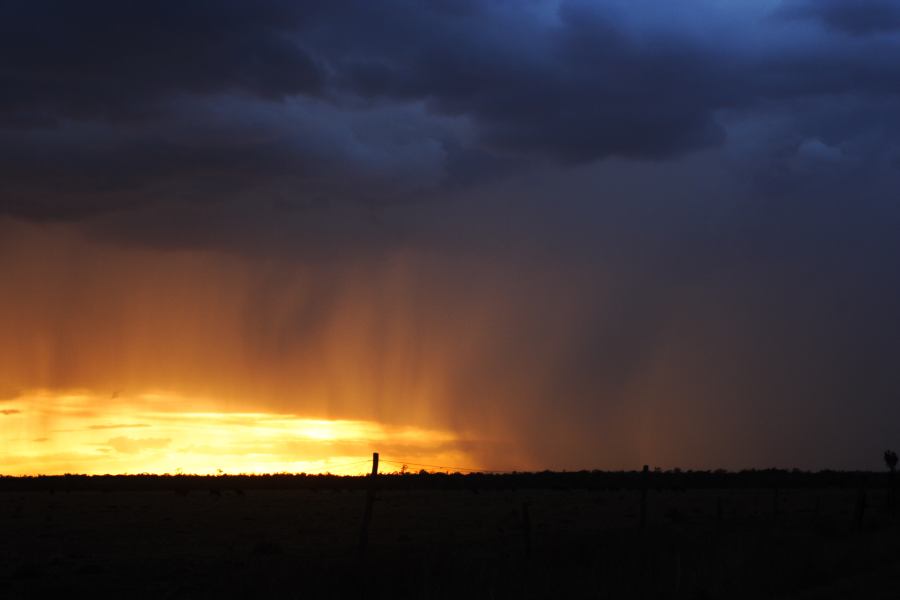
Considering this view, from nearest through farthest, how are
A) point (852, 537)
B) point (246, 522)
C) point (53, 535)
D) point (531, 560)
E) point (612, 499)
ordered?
point (531, 560) → point (852, 537) → point (53, 535) → point (246, 522) → point (612, 499)

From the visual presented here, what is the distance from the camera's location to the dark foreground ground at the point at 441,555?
20.9m

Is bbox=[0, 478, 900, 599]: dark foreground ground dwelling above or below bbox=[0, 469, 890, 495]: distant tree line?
below

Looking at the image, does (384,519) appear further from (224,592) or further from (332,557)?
(224,592)

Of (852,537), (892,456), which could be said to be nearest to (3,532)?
(852,537)

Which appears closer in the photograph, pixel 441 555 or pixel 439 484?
pixel 441 555

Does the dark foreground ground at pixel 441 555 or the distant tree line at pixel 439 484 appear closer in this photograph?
the dark foreground ground at pixel 441 555

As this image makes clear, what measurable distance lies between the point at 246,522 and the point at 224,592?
35155 mm

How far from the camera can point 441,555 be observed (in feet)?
87.7

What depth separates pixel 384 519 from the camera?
55.8m

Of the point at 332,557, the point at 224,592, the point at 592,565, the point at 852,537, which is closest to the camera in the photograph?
the point at 224,592

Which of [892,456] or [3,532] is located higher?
[892,456]

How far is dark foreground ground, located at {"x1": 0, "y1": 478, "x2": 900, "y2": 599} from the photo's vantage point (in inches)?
822

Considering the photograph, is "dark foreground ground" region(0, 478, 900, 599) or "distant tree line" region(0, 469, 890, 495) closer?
"dark foreground ground" region(0, 478, 900, 599)

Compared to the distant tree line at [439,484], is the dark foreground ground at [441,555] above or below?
below
